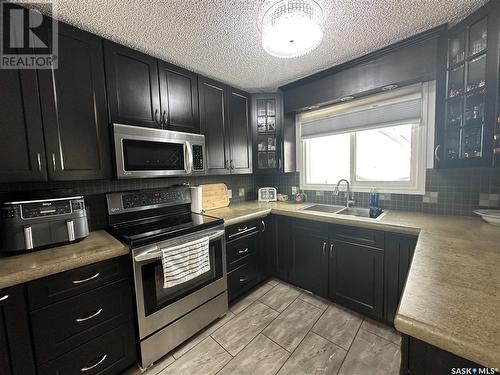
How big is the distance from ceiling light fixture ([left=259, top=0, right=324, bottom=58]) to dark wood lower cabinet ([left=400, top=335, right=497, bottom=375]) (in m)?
1.46

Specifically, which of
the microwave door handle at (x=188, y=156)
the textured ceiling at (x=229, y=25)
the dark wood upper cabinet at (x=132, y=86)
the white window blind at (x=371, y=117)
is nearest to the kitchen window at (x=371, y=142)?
the white window blind at (x=371, y=117)

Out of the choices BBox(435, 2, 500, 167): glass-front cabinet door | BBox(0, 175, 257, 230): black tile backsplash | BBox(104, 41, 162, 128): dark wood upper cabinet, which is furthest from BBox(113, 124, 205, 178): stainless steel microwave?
BBox(435, 2, 500, 167): glass-front cabinet door

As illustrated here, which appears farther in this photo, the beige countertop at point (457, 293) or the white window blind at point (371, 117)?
the white window blind at point (371, 117)

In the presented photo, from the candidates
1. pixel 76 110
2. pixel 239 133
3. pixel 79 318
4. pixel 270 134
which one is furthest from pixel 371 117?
pixel 79 318

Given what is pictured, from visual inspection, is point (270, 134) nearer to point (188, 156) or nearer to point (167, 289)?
point (188, 156)

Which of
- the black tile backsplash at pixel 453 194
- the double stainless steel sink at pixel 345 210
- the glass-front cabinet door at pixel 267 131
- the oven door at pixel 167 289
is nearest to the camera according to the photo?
the oven door at pixel 167 289

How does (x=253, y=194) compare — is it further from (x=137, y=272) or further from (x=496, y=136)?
(x=496, y=136)

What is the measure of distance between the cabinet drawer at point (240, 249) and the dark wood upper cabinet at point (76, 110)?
1174 mm

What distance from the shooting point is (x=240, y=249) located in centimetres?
201

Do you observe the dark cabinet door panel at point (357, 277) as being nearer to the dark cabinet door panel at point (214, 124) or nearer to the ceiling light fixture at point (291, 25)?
the dark cabinet door panel at point (214, 124)

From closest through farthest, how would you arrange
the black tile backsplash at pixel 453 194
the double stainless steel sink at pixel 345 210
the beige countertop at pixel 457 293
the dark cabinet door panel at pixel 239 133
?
the beige countertop at pixel 457 293, the black tile backsplash at pixel 453 194, the double stainless steel sink at pixel 345 210, the dark cabinet door panel at pixel 239 133

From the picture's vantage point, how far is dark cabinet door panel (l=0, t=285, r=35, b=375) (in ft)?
3.04

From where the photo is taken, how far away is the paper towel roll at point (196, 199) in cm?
209

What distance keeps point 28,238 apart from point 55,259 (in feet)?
0.71
